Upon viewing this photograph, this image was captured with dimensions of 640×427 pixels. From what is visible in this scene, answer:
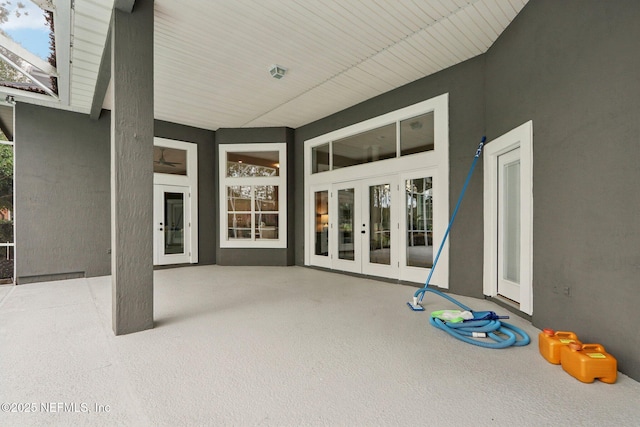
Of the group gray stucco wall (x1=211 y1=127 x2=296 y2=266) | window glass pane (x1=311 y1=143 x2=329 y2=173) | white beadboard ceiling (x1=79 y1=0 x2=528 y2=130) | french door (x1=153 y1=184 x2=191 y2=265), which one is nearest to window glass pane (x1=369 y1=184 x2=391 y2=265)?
window glass pane (x1=311 y1=143 x2=329 y2=173)

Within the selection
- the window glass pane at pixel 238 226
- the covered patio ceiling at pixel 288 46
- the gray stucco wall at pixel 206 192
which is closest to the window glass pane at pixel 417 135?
the covered patio ceiling at pixel 288 46

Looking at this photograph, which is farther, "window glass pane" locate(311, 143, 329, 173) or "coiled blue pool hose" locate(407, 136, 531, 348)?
"window glass pane" locate(311, 143, 329, 173)

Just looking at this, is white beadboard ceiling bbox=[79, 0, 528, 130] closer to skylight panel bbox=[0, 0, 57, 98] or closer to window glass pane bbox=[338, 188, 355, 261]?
skylight panel bbox=[0, 0, 57, 98]

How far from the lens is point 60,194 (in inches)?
228

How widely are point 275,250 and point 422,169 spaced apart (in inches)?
155

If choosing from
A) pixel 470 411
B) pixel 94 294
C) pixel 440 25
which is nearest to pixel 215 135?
pixel 94 294

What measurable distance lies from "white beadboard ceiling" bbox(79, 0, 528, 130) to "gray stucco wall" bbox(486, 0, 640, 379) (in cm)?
79

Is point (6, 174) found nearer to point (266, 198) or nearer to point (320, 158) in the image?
point (266, 198)

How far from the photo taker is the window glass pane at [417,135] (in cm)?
497

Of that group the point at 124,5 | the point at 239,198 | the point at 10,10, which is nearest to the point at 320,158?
the point at 239,198

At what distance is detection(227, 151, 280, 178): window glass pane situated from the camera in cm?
751

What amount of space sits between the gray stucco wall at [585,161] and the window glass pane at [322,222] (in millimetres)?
4033

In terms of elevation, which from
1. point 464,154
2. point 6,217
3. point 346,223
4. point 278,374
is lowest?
point 278,374

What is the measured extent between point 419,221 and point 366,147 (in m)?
1.82
